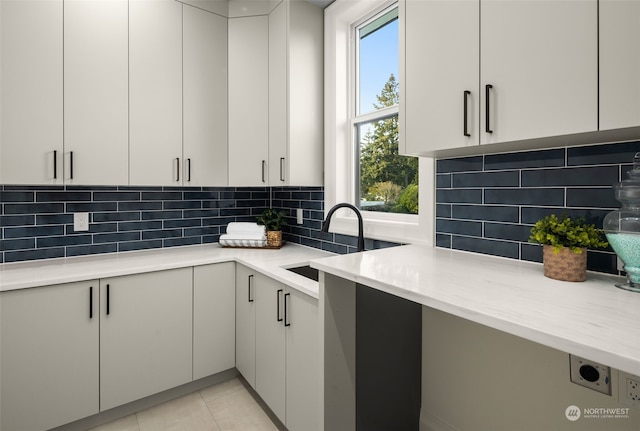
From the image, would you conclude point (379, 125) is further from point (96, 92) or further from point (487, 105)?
point (96, 92)

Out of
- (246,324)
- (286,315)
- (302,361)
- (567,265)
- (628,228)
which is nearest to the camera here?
(628,228)

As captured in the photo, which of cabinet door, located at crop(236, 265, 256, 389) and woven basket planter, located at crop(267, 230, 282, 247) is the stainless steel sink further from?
woven basket planter, located at crop(267, 230, 282, 247)

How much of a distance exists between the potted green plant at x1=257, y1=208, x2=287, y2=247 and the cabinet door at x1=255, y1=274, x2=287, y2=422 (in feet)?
1.97

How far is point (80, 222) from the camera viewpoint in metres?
2.24

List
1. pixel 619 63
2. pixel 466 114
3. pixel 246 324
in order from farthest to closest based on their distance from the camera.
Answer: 1. pixel 246 324
2. pixel 466 114
3. pixel 619 63

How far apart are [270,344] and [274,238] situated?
2.94 feet

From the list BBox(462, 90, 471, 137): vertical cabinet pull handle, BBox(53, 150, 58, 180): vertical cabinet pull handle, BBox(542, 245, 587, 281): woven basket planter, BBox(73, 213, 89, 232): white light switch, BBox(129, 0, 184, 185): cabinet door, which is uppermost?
BBox(129, 0, 184, 185): cabinet door

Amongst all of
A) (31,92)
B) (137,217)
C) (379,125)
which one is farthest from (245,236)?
(31,92)

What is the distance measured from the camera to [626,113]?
0.86 meters

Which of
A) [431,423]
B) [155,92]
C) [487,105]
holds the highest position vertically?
[155,92]

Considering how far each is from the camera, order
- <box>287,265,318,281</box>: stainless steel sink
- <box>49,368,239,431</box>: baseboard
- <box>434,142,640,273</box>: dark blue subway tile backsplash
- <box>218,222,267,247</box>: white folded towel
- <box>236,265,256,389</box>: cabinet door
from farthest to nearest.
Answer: <box>218,222,267,247</box>: white folded towel → <box>287,265,318,281</box>: stainless steel sink → <box>236,265,256,389</box>: cabinet door → <box>49,368,239,431</box>: baseboard → <box>434,142,640,273</box>: dark blue subway tile backsplash

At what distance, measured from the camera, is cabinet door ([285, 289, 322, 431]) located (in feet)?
5.01

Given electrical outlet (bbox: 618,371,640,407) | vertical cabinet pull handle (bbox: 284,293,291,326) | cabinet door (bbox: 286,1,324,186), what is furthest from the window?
electrical outlet (bbox: 618,371,640,407)

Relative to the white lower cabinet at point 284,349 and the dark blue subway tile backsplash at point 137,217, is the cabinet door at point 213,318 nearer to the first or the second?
the white lower cabinet at point 284,349
